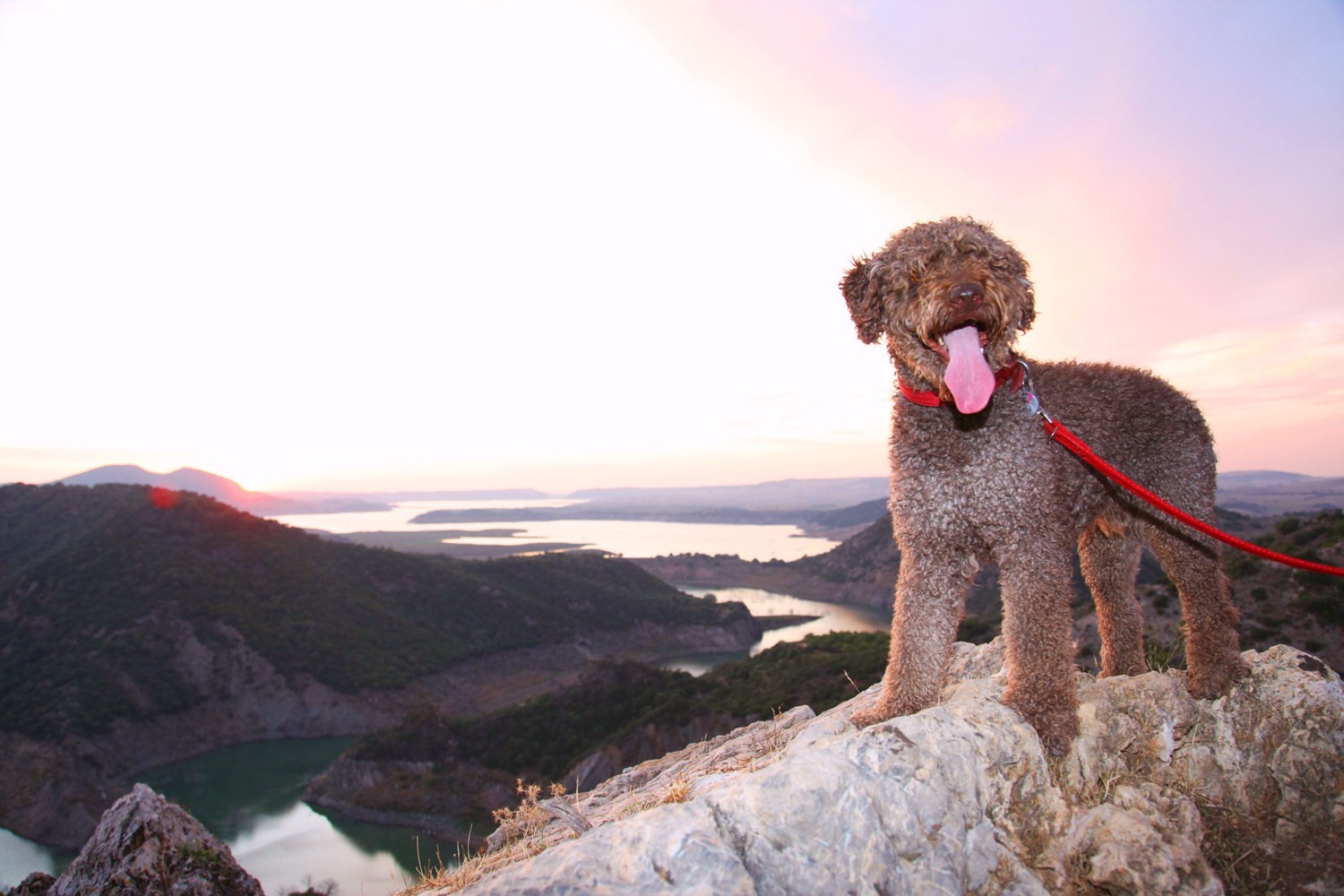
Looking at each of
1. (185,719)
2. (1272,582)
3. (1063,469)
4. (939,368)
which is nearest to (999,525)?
(1063,469)

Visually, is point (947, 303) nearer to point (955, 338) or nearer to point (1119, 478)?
point (955, 338)

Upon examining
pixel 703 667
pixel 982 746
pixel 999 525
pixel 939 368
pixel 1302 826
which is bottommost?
pixel 703 667

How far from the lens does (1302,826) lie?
353 centimetres

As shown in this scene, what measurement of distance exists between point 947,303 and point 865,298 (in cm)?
44

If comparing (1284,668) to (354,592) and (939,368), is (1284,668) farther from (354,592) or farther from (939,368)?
(354,592)

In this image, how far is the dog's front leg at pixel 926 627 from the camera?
3697 millimetres

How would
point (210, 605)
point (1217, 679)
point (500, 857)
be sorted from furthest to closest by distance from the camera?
1. point (210, 605)
2. point (1217, 679)
3. point (500, 857)

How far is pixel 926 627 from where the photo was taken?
3.72 metres

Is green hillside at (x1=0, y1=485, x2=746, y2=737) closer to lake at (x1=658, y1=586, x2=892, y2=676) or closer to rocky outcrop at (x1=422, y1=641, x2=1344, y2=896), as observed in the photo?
lake at (x1=658, y1=586, x2=892, y2=676)

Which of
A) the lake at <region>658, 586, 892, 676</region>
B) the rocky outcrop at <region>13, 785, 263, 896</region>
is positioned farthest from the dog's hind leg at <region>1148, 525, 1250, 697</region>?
the lake at <region>658, 586, 892, 676</region>

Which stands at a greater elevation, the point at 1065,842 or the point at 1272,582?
the point at 1065,842

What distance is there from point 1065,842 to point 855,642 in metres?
39.2

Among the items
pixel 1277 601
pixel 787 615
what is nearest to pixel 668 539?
pixel 787 615

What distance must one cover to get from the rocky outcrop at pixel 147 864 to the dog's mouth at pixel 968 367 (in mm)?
6476
